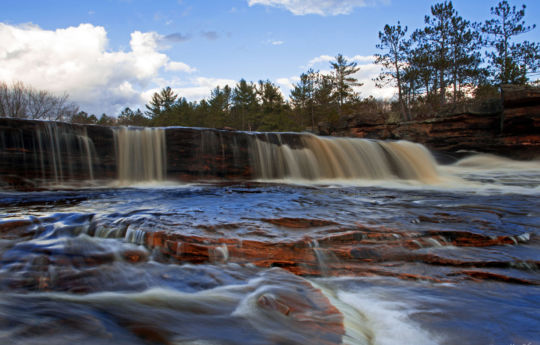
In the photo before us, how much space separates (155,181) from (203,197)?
4.19 meters

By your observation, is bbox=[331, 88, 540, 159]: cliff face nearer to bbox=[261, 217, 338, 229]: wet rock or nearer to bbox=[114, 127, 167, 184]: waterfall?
bbox=[114, 127, 167, 184]: waterfall

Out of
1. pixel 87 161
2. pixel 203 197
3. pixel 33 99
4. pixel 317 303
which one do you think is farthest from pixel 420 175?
pixel 33 99

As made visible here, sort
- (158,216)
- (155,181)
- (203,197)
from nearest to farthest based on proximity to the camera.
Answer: (158,216), (203,197), (155,181)

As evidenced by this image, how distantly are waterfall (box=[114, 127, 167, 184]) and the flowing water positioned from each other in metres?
4.71

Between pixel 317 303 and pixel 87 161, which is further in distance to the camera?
pixel 87 161

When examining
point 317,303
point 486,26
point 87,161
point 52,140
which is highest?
point 486,26

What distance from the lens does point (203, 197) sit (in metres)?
7.18

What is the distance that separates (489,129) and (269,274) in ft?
60.5

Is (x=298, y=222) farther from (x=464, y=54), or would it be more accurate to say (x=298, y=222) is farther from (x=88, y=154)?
(x=464, y=54)

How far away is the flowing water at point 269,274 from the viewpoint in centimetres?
205

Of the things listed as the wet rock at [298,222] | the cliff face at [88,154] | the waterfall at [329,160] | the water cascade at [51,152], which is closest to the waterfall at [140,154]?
the cliff face at [88,154]

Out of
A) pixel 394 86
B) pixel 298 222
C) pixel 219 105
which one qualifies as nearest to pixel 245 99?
pixel 219 105

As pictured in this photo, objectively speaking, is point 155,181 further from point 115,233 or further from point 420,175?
point 420,175

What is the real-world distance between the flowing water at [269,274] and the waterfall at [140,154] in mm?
4710
